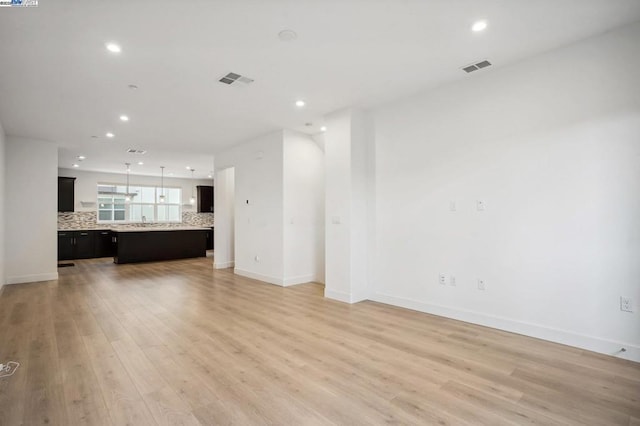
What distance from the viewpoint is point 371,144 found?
4.66 m

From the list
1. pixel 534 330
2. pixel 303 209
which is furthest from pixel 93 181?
pixel 534 330

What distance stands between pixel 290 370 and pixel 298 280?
329 cm

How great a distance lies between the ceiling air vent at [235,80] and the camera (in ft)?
11.7

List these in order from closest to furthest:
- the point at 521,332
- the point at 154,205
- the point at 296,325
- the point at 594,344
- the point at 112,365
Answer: the point at 112,365, the point at 594,344, the point at 521,332, the point at 296,325, the point at 154,205

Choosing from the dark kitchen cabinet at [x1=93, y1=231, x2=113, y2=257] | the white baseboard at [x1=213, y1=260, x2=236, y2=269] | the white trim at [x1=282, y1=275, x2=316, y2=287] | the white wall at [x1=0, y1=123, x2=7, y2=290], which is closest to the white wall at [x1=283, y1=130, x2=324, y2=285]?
the white trim at [x1=282, y1=275, x2=316, y2=287]

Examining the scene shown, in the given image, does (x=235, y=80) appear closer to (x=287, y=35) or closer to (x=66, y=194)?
(x=287, y=35)

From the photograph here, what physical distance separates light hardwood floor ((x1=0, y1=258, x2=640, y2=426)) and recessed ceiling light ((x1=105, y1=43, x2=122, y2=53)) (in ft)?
8.98

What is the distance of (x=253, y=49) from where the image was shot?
2982 mm

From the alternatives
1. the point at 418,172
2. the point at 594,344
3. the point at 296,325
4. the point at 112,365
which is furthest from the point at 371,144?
the point at 112,365

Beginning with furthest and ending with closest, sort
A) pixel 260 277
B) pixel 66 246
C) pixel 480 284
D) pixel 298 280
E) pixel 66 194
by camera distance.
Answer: pixel 66 194, pixel 66 246, pixel 260 277, pixel 298 280, pixel 480 284

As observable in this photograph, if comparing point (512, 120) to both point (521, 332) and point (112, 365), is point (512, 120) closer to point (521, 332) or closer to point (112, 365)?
point (521, 332)

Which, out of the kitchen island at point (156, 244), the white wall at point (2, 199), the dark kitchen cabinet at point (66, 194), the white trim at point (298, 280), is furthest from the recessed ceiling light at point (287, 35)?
the dark kitchen cabinet at point (66, 194)

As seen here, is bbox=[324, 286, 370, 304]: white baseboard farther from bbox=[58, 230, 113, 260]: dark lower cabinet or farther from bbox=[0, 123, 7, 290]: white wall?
bbox=[58, 230, 113, 260]: dark lower cabinet

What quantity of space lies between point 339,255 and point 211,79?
9.19ft
